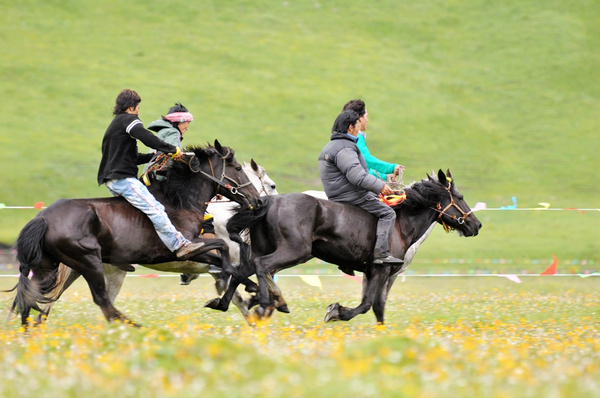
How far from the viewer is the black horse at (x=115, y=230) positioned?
8.73 meters

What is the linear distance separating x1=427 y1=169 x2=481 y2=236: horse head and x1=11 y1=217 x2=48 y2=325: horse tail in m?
4.98

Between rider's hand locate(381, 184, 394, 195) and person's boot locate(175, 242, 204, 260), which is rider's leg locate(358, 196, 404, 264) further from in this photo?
person's boot locate(175, 242, 204, 260)

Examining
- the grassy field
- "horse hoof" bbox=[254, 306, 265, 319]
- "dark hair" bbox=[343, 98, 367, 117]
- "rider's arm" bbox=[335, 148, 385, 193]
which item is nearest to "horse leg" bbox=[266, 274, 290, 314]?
the grassy field

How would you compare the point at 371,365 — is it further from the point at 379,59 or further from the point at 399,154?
the point at 379,59

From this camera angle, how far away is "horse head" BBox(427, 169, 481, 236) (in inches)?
437

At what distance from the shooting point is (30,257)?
8.72m

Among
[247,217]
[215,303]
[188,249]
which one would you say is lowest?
[215,303]

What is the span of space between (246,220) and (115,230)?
4.84ft

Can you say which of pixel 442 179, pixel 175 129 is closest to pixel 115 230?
pixel 175 129

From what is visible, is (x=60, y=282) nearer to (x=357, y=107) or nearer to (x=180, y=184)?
(x=180, y=184)

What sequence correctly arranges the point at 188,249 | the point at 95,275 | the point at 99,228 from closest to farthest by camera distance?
1. the point at 95,275
2. the point at 99,228
3. the point at 188,249

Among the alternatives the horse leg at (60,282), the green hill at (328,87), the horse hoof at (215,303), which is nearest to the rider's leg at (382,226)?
the horse hoof at (215,303)

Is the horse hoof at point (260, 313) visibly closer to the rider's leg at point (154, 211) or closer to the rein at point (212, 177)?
the rider's leg at point (154, 211)

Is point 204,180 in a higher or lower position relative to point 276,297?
higher
